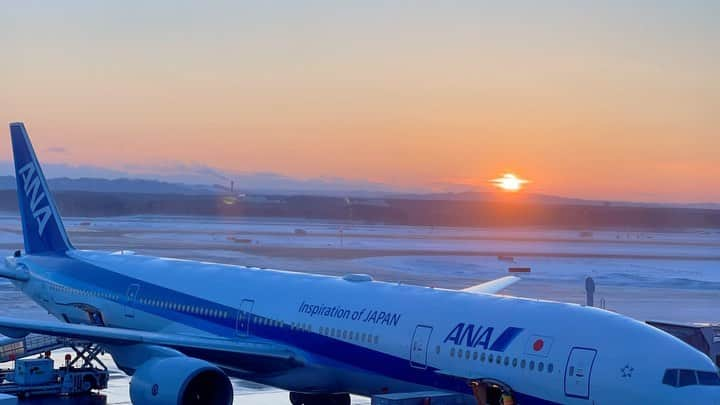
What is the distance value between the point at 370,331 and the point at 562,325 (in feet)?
15.5

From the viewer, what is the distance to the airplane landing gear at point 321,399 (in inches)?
964

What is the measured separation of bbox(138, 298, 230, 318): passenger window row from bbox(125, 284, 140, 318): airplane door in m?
0.33

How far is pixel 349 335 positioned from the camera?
74.0ft

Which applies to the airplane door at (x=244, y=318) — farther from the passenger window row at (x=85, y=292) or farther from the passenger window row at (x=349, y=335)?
the passenger window row at (x=85, y=292)

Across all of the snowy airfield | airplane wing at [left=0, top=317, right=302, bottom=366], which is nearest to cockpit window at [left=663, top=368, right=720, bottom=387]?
airplane wing at [left=0, top=317, right=302, bottom=366]

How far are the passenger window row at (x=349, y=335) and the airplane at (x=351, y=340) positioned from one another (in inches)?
1.4

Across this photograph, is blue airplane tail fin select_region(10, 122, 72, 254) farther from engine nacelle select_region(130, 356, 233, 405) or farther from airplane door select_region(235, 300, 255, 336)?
engine nacelle select_region(130, 356, 233, 405)

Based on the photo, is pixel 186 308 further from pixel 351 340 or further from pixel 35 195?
pixel 35 195

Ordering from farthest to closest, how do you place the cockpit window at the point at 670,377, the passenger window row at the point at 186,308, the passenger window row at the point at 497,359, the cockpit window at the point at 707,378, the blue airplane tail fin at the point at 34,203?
1. the blue airplane tail fin at the point at 34,203
2. the passenger window row at the point at 186,308
3. the passenger window row at the point at 497,359
4. the cockpit window at the point at 707,378
5. the cockpit window at the point at 670,377

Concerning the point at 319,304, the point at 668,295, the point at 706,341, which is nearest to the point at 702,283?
the point at 668,295

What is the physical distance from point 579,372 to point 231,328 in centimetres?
1053

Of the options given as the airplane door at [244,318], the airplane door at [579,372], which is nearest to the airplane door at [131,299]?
the airplane door at [244,318]

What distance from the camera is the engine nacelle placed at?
2092cm

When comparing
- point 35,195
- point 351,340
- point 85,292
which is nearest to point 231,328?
point 351,340
